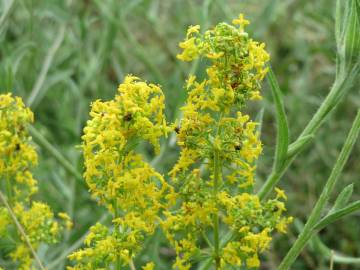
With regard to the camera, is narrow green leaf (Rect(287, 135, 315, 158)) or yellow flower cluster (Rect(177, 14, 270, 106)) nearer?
yellow flower cluster (Rect(177, 14, 270, 106))

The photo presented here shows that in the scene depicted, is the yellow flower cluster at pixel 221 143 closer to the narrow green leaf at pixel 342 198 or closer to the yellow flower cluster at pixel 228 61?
the yellow flower cluster at pixel 228 61

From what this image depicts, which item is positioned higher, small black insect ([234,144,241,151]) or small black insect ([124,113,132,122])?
small black insect ([124,113,132,122])

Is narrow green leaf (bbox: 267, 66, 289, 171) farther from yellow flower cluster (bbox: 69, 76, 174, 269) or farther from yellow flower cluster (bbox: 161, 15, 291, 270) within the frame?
yellow flower cluster (bbox: 69, 76, 174, 269)

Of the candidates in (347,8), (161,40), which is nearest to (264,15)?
(161,40)

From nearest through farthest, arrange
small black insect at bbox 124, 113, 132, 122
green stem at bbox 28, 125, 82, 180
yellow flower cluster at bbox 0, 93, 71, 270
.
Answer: small black insect at bbox 124, 113, 132, 122 → yellow flower cluster at bbox 0, 93, 71, 270 → green stem at bbox 28, 125, 82, 180

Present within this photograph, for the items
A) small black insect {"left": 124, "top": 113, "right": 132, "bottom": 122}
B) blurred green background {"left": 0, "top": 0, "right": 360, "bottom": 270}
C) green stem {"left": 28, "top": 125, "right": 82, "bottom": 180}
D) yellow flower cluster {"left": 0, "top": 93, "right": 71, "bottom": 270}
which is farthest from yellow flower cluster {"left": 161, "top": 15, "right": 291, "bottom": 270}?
green stem {"left": 28, "top": 125, "right": 82, "bottom": 180}

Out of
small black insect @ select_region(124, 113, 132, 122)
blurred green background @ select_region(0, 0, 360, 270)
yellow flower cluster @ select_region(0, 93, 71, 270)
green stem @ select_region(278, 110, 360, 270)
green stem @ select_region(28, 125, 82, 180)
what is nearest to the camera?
small black insect @ select_region(124, 113, 132, 122)
